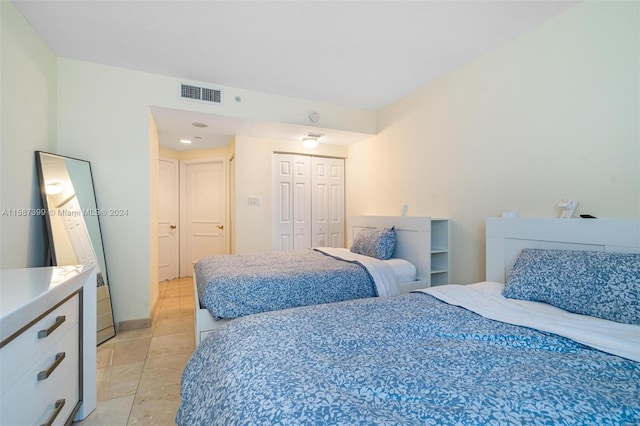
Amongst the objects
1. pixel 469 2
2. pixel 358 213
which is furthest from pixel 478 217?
pixel 358 213

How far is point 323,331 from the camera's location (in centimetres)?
120

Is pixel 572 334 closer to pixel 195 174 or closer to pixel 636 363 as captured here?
pixel 636 363

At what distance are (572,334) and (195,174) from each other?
5.42m

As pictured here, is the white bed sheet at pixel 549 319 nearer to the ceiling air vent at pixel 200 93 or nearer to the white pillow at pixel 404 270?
the white pillow at pixel 404 270

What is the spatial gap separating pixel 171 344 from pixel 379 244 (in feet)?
7.17

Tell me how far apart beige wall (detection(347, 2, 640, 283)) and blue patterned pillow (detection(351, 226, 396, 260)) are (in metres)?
0.53

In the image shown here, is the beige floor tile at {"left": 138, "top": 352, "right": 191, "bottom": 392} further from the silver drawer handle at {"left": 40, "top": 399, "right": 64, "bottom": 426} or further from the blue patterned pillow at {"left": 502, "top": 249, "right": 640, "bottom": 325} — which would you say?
the blue patterned pillow at {"left": 502, "top": 249, "right": 640, "bottom": 325}

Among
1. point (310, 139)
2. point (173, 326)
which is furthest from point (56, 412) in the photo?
point (310, 139)

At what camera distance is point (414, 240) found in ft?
9.64

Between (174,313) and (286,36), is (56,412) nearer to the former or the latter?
(174,313)

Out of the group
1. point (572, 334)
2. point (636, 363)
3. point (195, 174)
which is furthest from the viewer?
point (195, 174)

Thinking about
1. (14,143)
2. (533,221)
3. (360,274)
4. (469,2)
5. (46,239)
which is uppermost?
(469,2)

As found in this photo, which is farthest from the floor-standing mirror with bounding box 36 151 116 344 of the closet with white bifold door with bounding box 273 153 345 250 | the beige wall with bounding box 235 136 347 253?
the closet with white bifold door with bounding box 273 153 345 250

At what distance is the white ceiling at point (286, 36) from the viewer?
1.97m
